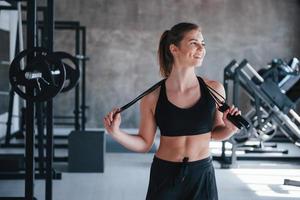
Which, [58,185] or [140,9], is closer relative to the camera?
[58,185]

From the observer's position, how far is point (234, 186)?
14.9ft

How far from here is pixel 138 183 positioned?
4617 mm

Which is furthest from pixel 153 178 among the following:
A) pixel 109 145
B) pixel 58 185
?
pixel 109 145

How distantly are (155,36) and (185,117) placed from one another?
6832mm

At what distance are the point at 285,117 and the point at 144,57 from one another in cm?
358

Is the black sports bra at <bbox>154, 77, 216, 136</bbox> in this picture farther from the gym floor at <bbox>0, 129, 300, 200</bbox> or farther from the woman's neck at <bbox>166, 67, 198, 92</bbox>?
the gym floor at <bbox>0, 129, 300, 200</bbox>

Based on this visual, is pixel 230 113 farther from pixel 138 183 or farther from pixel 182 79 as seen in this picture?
pixel 138 183

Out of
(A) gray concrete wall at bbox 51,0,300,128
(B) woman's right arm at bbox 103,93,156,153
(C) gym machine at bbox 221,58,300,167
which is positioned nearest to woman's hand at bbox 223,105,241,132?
(B) woman's right arm at bbox 103,93,156,153

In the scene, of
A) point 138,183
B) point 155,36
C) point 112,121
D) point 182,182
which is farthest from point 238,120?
point 155,36

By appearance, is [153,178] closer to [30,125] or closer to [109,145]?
[30,125]

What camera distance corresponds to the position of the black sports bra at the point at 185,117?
1.74 m

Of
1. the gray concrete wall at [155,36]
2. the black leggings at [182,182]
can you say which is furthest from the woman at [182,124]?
the gray concrete wall at [155,36]

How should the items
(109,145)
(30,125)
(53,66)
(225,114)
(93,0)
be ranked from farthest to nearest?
(93,0) < (109,145) < (53,66) < (30,125) < (225,114)

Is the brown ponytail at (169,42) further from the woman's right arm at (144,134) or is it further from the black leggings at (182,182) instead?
the black leggings at (182,182)
